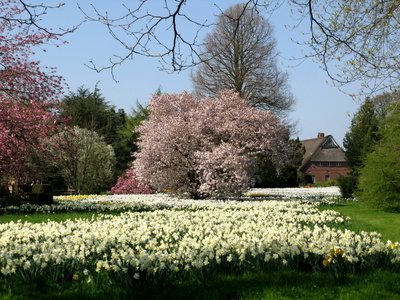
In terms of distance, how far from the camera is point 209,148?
21312 millimetres

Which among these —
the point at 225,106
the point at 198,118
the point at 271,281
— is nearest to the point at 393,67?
the point at 271,281

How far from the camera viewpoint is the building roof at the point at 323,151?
200ft

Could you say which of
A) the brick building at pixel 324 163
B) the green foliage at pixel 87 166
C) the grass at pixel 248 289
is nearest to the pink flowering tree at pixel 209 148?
the green foliage at pixel 87 166

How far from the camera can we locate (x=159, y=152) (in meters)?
20.9

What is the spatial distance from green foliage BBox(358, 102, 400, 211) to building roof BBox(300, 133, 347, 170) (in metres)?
43.3

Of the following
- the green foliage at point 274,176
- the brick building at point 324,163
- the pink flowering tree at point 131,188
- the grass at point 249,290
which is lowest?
the grass at point 249,290

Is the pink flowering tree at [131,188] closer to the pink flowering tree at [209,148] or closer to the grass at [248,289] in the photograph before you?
the pink flowering tree at [209,148]

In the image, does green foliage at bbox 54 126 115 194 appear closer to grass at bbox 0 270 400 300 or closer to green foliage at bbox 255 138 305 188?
green foliage at bbox 255 138 305 188

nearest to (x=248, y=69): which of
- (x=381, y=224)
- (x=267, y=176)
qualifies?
(x=267, y=176)

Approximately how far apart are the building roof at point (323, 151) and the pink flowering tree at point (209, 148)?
39.8m

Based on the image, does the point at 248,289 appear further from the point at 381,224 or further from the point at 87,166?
the point at 87,166

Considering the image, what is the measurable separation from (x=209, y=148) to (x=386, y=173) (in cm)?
835

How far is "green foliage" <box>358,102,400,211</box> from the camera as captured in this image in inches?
663

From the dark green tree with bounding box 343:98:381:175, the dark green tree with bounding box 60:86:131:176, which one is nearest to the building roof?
the dark green tree with bounding box 343:98:381:175
